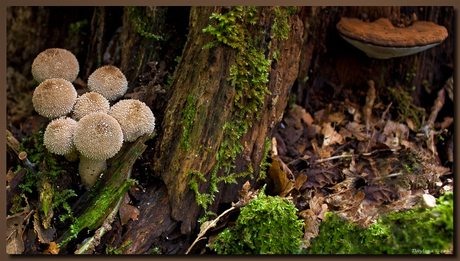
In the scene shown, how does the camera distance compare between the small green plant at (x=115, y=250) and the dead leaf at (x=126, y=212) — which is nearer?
the small green plant at (x=115, y=250)

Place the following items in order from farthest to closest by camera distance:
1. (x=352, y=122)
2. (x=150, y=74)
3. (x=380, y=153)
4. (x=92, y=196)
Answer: (x=352, y=122) < (x=380, y=153) < (x=150, y=74) < (x=92, y=196)

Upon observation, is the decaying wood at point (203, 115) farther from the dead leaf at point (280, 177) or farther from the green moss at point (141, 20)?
the green moss at point (141, 20)

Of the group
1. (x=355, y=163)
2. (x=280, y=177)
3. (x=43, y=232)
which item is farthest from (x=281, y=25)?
(x=43, y=232)

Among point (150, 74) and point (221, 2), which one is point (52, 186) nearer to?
point (150, 74)

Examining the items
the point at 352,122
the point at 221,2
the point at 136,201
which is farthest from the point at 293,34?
the point at 136,201

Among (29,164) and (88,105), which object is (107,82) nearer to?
(88,105)

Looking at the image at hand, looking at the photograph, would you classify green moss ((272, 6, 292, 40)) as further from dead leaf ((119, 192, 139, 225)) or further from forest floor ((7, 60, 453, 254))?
dead leaf ((119, 192, 139, 225))

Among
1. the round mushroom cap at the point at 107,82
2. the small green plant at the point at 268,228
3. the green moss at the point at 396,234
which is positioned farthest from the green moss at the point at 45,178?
the green moss at the point at 396,234
